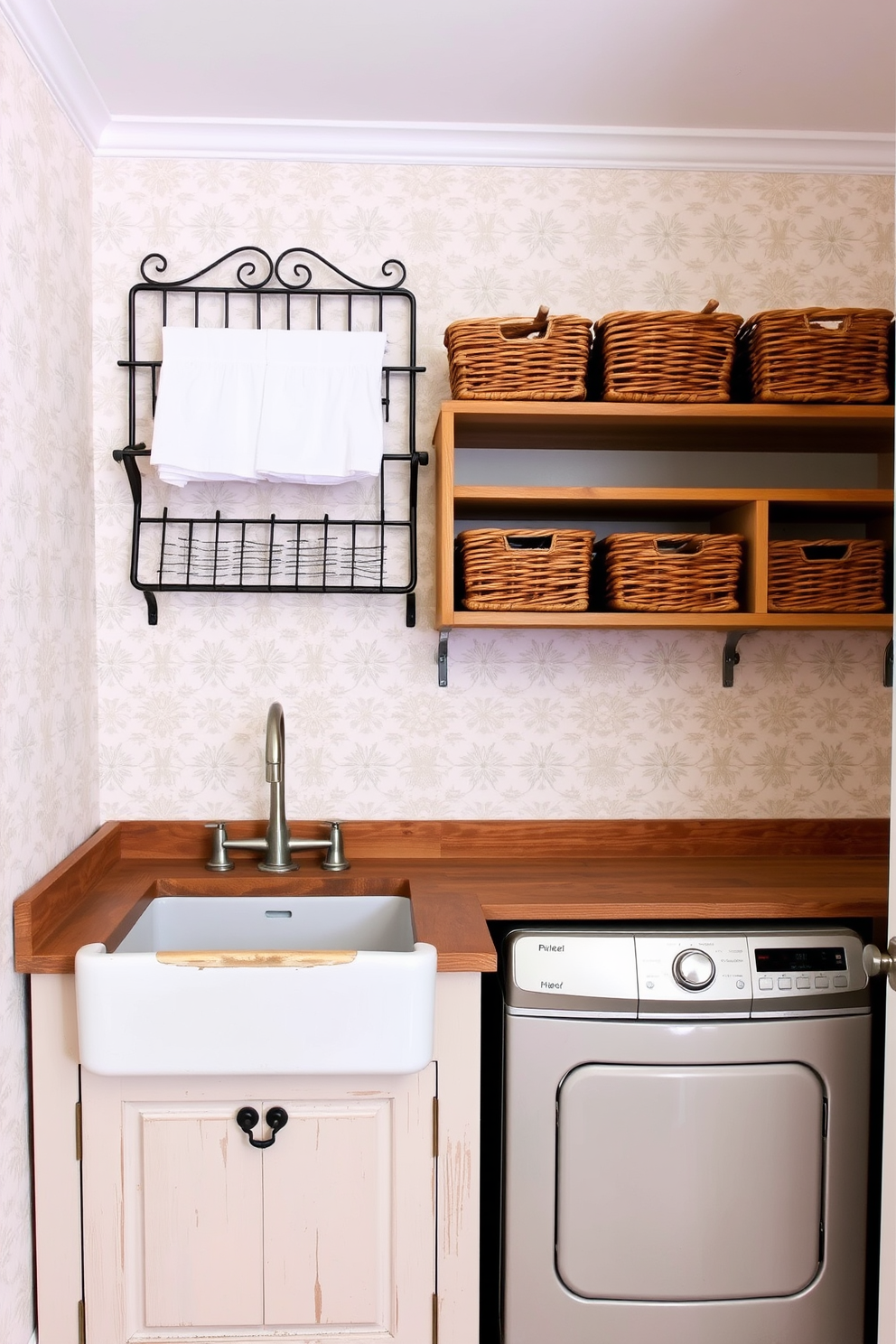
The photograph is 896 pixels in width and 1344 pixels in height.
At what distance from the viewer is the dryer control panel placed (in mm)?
1704

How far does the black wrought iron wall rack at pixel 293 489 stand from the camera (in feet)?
7.01

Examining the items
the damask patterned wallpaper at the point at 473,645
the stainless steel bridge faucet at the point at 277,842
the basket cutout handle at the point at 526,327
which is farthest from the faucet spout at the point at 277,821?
the basket cutout handle at the point at 526,327

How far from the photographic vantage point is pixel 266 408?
1986 mm

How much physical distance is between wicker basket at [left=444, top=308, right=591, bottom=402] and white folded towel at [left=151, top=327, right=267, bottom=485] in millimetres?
433

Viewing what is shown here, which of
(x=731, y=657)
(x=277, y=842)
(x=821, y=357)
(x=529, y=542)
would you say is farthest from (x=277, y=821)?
(x=821, y=357)

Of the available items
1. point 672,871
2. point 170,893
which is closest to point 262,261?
point 170,893

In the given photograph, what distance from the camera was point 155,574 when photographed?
85.3 inches

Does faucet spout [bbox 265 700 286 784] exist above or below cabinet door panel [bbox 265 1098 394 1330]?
above

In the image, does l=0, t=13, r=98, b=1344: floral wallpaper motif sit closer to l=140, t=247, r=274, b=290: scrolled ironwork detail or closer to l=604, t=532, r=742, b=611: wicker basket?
l=140, t=247, r=274, b=290: scrolled ironwork detail

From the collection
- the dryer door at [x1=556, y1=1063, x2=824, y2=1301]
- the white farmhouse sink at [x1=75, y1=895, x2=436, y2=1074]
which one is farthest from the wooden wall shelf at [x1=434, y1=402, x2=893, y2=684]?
the dryer door at [x1=556, y1=1063, x2=824, y2=1301]

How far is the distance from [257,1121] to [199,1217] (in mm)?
187

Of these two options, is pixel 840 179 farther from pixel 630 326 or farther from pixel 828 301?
pixel 630 326

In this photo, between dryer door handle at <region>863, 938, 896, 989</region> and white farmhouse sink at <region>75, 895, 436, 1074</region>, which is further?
white farmhouse sink at <region>75, 895, 436, 1074</region>

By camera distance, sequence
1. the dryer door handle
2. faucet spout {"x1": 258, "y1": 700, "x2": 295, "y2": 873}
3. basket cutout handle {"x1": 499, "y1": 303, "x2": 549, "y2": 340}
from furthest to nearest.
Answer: faucet spout {"x1": 258, "y1": 700, "x2": 295, "y2": 873} → basket cutout handle {"x1": 499, "y1": 303, "x2": 549, "y2": 340} → the dryer door handle
